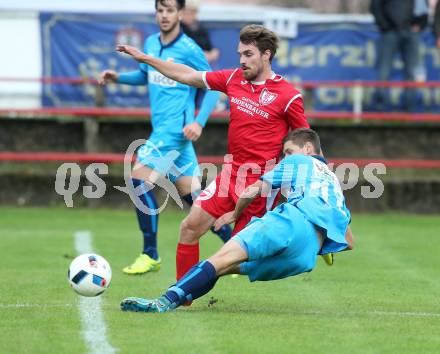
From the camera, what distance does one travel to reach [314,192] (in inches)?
281

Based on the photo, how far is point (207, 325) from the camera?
684 centimetres

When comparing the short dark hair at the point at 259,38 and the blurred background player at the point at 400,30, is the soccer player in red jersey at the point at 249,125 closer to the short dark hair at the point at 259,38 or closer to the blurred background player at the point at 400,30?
the short dark hair at the point at 259,38

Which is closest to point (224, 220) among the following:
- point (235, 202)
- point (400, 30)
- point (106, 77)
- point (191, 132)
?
point (235, 202)

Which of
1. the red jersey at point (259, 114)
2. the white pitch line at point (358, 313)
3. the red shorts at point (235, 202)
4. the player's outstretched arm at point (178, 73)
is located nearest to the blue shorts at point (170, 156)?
the player's outstretched arm at point (178, 73)

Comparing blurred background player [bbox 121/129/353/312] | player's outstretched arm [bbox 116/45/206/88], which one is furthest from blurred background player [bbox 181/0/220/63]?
blurred background player [bbox 121/129/353/312]

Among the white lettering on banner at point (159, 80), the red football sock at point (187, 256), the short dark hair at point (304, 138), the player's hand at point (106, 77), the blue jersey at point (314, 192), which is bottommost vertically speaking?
the red football sock at point (187, 256)

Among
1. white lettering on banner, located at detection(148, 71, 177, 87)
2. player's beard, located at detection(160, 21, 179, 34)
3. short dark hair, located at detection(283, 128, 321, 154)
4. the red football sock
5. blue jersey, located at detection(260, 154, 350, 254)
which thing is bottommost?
the red football sock

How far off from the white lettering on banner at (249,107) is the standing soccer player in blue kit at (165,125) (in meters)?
1.67

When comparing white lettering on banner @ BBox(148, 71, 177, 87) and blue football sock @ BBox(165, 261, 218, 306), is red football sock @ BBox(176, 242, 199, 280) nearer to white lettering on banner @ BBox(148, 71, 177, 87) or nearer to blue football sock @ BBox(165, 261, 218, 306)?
→ blue football sock @ BBox(165, 261, 218, 306)

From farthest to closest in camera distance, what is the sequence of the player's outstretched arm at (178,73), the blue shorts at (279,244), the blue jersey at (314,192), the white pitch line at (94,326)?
the player's outstretched arm at (178,73) < the blue jersey at (314,192) < the blue shorts at (279,244) < the white pitch line at (94,326)

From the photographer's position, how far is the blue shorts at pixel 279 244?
22.8 feet

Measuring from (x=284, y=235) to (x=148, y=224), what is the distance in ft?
9.65

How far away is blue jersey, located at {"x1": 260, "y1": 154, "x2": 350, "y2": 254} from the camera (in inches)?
279

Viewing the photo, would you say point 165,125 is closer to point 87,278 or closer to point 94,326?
point 87,278
